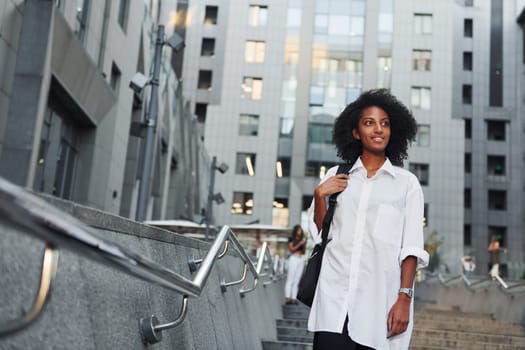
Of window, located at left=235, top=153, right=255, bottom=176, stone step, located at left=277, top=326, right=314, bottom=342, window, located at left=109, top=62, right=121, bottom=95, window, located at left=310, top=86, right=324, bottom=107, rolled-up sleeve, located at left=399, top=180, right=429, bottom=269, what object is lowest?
stone step, located at left=277, top=326, right=314, bottom=342

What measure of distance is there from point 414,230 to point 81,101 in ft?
50.2

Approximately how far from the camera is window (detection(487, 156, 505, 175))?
56.5 meters

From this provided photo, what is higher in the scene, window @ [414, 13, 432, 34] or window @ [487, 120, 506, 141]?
window @ [414, 13, 432, 34]

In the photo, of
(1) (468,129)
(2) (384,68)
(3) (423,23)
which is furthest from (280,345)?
(1) (468,129)

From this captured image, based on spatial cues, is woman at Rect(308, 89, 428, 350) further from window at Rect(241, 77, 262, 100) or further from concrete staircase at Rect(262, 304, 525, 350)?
window at Rect(241, 77, 262, 100)

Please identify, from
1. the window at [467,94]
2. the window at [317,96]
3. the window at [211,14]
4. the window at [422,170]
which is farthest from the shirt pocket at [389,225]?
the window at [467,94]

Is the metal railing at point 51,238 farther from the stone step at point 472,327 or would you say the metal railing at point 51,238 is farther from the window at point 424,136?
the window at point 424,136

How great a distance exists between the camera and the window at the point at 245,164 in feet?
141

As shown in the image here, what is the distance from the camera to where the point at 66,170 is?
17703 mm

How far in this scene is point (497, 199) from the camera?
5581 centimetres

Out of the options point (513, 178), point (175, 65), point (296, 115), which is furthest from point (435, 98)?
point (175, 65)

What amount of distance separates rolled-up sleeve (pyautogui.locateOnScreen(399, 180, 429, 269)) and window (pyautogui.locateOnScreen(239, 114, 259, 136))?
41.0 meters

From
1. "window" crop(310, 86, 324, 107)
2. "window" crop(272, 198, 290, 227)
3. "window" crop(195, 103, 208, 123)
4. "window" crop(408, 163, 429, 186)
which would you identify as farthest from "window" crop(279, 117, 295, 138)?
"window" crop(408, 163, 429, 186)

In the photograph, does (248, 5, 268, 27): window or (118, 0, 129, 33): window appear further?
(248, 5, 268, 27): window
